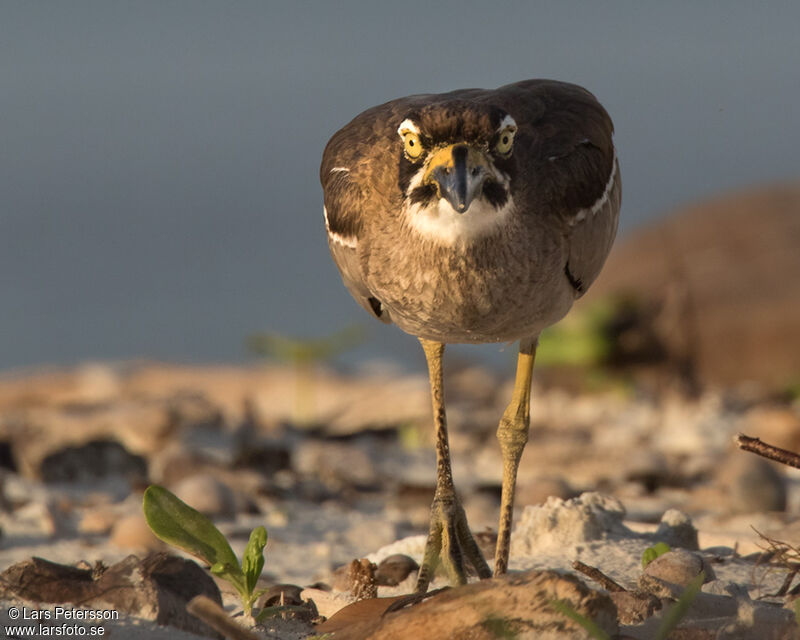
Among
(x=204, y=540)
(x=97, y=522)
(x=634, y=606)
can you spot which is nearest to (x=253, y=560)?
(x=204, y=540)

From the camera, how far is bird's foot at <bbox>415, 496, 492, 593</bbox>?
4.44m

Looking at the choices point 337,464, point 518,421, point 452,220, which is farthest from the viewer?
point 337,464

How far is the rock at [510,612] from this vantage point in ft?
9.88

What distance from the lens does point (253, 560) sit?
12.6ft

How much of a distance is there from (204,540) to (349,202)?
1.33 m

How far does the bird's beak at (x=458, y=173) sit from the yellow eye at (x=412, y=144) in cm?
7

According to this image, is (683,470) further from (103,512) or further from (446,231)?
(446,231)

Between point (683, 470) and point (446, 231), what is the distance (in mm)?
4059

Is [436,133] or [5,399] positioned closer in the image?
[436,133]

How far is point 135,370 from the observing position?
12.8 m

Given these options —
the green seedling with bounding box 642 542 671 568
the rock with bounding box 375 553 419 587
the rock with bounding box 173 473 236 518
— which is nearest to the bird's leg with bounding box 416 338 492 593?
the rock with bounding box 375 553 419 587

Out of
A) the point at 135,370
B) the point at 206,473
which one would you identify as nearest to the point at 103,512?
the point at 206,473

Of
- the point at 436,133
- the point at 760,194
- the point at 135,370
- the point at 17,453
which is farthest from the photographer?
the point at 760,194

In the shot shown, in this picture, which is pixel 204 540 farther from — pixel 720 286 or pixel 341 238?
pixel 720 286
